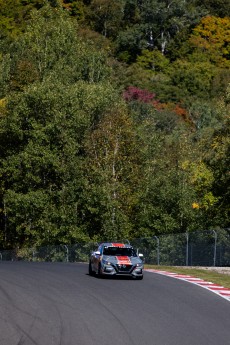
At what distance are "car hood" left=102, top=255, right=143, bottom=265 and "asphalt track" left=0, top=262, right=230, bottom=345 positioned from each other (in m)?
1.51

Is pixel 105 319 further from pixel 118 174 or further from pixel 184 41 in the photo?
pixel 184 41

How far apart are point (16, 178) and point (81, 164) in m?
4.97

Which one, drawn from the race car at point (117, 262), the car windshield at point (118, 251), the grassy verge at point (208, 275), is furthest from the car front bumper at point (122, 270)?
the grassy verge at point (208, 275)

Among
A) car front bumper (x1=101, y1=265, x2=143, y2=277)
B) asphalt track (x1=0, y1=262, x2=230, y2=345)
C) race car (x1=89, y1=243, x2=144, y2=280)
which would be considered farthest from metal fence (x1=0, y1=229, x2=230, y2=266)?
asphalt track (x1=0, y1=262, x2=230, y2=345)

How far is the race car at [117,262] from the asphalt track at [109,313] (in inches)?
52.6

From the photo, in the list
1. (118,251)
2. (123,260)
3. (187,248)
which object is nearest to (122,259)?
(123,260)

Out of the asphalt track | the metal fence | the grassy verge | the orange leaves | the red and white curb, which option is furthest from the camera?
the orange leaves

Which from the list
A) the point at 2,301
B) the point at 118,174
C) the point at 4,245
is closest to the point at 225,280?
the point at 2,301

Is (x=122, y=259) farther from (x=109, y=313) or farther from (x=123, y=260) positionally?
(x=109, y=313)

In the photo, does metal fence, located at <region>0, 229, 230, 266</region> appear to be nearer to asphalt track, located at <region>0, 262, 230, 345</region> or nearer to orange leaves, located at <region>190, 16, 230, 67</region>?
asphalt track, located at <region>0, 262, 230, 345</region>

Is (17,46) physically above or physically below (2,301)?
above

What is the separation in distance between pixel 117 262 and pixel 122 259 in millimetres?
307

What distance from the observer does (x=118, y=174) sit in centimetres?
5697

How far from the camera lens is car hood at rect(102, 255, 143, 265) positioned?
28.2 m
